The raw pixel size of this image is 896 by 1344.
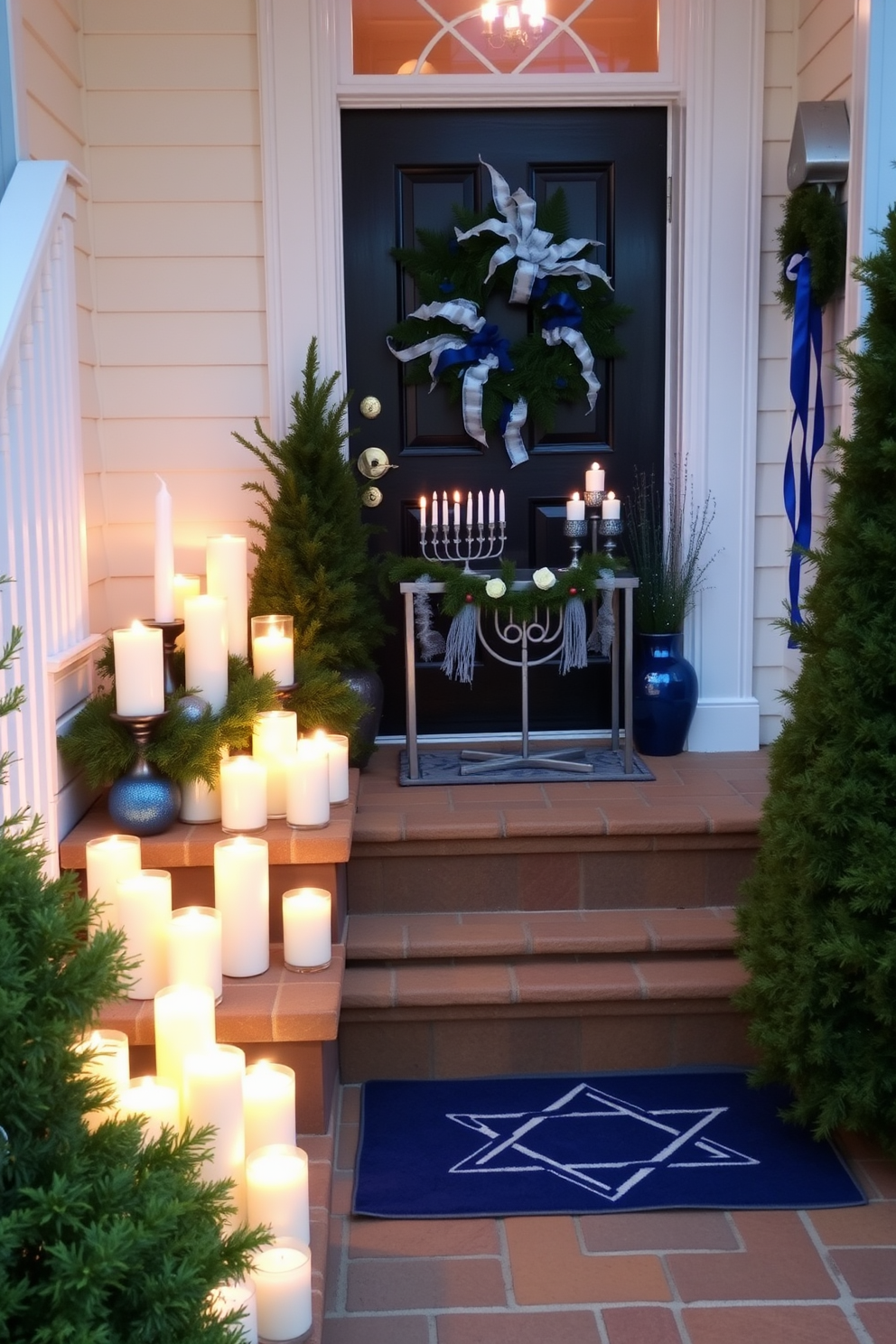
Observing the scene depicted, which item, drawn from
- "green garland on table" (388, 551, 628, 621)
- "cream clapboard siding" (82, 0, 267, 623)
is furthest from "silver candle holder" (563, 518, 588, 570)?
"cream clapboard siding" (82, 0, 267, 623)

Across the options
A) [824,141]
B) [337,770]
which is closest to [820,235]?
[824,141]

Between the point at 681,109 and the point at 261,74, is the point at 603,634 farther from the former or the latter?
the point at 261,74

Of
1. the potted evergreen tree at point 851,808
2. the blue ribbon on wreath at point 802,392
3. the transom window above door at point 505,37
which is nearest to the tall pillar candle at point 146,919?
the potted evergreen tree at point 851,808

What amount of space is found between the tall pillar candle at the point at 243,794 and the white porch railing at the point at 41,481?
36 centimetres

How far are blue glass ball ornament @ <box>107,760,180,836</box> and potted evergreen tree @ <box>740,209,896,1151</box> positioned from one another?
1313mm

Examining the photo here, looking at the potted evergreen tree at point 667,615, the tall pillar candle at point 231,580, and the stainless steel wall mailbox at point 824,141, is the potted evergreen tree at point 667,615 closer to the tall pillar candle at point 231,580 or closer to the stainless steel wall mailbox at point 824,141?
the stainless steel wall mailbox at point 824,141

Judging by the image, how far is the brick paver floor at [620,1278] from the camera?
85.2 inches

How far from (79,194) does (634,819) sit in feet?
7.48

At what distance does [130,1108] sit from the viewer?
1930mm

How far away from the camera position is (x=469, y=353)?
394 centimetres

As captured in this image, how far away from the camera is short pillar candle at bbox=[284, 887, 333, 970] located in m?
2.70

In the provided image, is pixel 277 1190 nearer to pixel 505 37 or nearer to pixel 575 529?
pixel 575 529

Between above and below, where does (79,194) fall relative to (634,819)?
above

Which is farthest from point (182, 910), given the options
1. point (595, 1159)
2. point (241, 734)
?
point (595, 1159)
